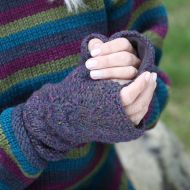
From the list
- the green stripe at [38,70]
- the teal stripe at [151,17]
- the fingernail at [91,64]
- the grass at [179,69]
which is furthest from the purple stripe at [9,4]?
the grass at [179,69]

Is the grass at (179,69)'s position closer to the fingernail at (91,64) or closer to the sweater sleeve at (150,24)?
the sweater sleeve at (150,24)

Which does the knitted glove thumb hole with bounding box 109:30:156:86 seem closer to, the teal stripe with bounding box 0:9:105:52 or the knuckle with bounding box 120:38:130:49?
the knuckle with bounding box 120:38:130:49

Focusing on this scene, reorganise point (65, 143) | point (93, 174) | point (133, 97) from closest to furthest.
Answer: point (133, 97) → point (65, 143) → point (93, 174)

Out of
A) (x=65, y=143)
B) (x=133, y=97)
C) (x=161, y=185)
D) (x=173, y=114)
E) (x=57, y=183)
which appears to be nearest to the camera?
(x=133, y=97)

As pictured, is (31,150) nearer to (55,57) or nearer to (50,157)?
(50,157)

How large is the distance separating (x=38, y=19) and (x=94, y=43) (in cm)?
16

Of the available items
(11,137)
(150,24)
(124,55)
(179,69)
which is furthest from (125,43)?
(179,69)

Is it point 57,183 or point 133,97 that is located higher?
point 133,97

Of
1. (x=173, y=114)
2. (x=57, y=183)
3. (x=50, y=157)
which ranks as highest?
(x=50, y=157)

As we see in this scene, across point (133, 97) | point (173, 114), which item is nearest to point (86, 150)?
point (133, 97)

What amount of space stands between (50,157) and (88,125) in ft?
0.37

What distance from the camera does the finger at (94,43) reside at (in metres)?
1.01

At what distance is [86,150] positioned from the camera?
1243 mm

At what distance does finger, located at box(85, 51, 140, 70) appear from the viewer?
97 cm
